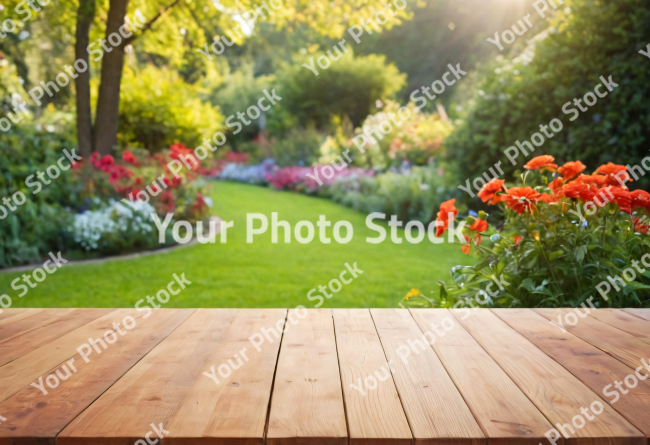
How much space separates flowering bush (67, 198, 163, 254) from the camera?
5.08m

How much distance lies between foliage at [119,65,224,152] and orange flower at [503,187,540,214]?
8273mm

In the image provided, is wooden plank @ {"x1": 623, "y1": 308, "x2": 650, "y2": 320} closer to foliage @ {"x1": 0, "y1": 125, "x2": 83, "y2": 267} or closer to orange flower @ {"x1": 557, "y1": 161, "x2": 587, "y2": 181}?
orange flower @ {"x1": 557, "y1": 161, "x2": 587, "y2": 181}

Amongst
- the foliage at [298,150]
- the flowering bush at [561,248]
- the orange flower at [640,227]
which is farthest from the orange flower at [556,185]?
the foliage at [298,150]

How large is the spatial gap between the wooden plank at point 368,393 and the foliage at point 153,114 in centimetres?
870

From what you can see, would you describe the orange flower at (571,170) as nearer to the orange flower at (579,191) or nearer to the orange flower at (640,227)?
the orange flower at (579,191)

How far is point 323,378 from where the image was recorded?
1.31 m

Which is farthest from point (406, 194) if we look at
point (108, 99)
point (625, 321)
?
point (625, 321)

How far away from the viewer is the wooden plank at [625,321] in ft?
5.62

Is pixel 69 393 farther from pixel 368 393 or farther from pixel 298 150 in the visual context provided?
pixel 298 150

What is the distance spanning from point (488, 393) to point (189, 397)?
693 millimetres

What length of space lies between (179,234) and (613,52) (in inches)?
190

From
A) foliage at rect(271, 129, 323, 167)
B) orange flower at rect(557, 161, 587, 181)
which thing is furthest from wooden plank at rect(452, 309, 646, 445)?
foliage at rect(271, 129, 323, 167)

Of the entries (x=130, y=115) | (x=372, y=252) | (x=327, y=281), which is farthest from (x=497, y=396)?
(x=130, y=115)

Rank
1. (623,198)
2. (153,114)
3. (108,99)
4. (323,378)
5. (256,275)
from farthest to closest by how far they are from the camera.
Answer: (153,114)
(108,99)
(256,275)
(623,198)
(323,378)
